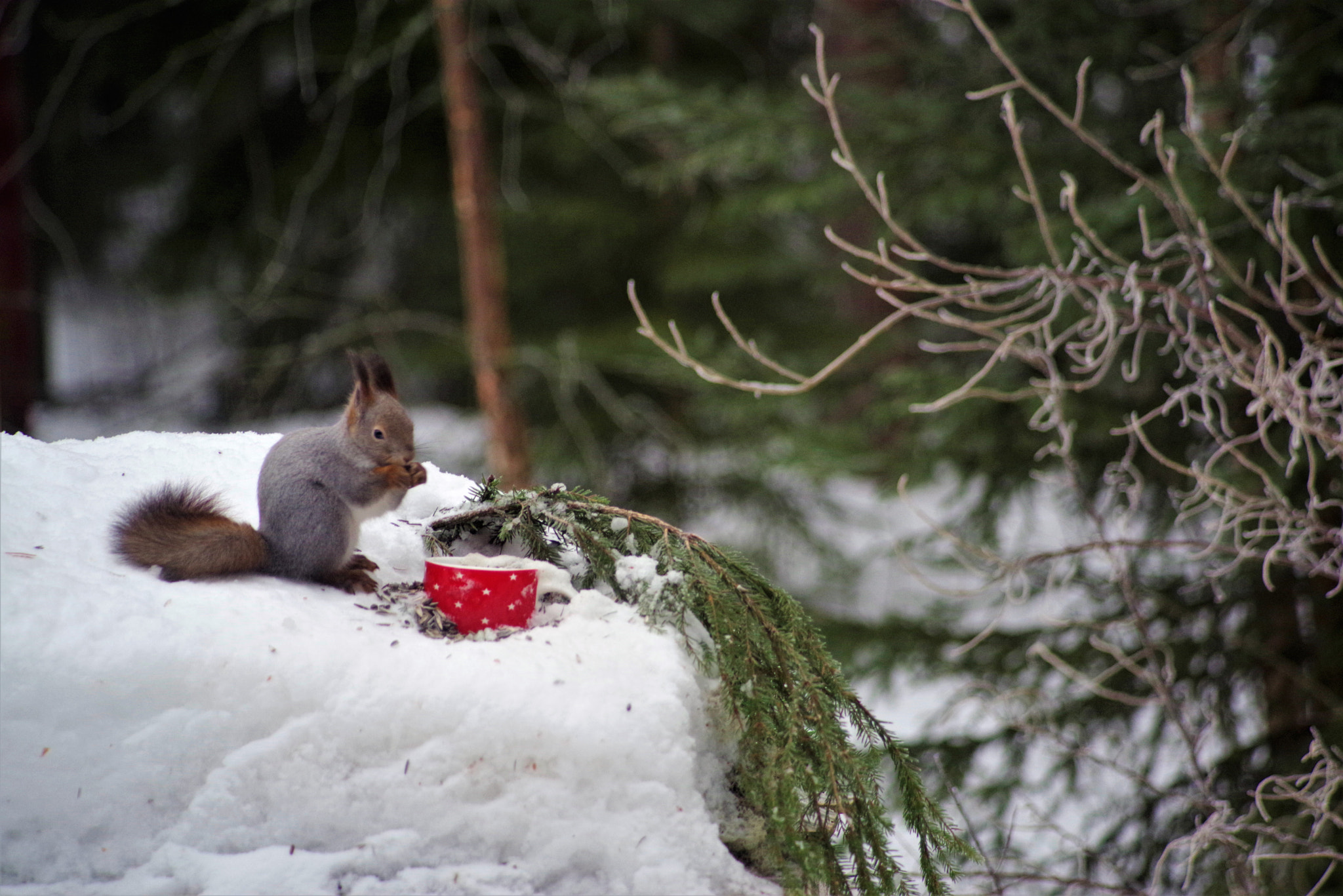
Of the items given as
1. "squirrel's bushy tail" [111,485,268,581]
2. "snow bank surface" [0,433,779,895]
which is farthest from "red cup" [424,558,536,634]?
"squirrel's bushy tail" [111,485,268,581]

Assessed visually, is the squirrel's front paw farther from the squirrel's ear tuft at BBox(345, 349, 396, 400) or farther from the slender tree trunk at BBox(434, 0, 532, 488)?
the slender tree trunk at BBox(434, 0, 532, 488)

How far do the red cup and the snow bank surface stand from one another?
4 cm

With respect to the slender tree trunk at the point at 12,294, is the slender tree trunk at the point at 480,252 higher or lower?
higher

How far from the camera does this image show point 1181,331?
5.66 ft

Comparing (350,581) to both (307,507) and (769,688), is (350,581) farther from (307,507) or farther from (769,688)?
(769,688)

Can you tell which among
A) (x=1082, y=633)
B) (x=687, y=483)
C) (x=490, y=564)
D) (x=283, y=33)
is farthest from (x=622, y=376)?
(x=490, y=564)

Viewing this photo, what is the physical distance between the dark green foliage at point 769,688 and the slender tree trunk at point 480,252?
7.10ft

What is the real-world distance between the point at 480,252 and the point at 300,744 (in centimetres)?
282

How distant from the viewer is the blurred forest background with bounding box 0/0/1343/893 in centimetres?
266

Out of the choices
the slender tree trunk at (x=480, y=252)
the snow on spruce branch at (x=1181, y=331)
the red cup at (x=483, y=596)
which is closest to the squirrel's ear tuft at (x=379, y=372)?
the red cup at (x=483, y=596)

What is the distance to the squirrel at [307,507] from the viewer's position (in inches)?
40.4

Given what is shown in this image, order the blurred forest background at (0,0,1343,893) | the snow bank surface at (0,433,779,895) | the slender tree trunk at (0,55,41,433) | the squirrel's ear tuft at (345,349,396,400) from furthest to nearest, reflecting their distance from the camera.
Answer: the blurred forest background at (0,0,1343,893) → the slender tree trunk at (0,55,41,433) → the squirrel's ear tuft at (345,349,396,400) → the snow bank surface at (0,433,779,895)

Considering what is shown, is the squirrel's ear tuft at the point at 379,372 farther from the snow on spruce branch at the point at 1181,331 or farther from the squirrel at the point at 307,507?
the snow on spruce branch at the point at 1181,331

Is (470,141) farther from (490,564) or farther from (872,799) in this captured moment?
(872,799)
